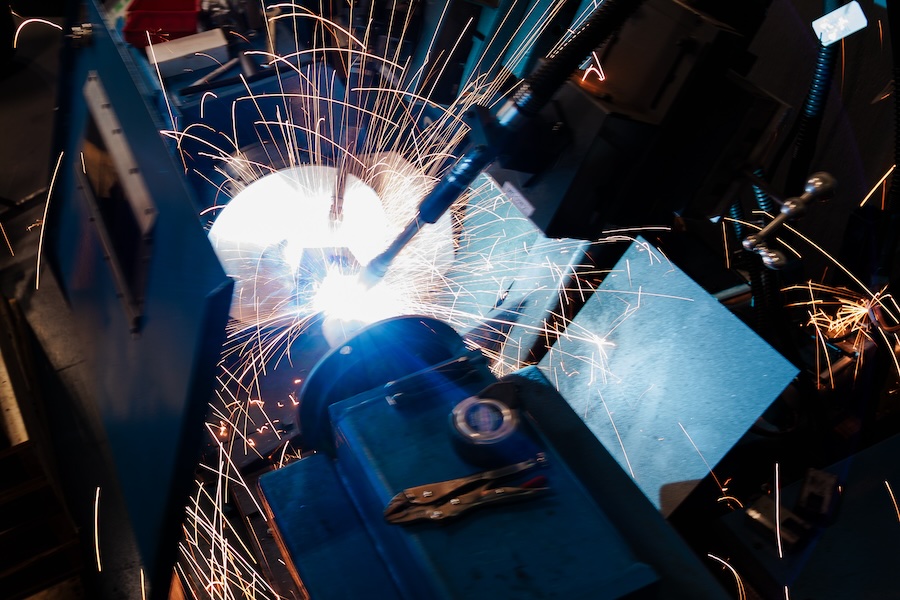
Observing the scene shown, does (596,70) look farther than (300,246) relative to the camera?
No

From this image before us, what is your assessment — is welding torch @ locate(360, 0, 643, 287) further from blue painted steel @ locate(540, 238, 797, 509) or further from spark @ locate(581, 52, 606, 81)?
blue painted steel @ locate(540, 238, 797, 509)

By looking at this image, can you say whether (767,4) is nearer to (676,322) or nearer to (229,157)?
(676,322)

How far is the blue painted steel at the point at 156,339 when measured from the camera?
1.17 m

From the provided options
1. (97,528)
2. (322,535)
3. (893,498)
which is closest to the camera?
(322,535)

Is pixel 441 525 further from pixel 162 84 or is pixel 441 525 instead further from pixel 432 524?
pixel 162 84

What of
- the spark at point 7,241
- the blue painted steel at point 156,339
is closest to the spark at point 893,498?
the blue painted steel at point 156,339

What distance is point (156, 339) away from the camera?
134 centimetres

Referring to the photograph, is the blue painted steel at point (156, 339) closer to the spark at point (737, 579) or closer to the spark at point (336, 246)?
the spark at point (336, 246)

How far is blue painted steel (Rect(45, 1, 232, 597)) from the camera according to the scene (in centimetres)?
117

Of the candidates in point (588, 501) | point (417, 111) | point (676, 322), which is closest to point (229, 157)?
Answer: point (417, 111)

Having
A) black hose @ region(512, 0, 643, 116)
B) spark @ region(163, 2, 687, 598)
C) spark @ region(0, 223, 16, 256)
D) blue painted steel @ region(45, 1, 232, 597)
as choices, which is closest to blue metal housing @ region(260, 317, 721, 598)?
blue painted steel @ region(45, 1, 232, 597)

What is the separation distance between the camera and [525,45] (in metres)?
2.43

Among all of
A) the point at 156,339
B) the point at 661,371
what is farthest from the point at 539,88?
the point at 661,371

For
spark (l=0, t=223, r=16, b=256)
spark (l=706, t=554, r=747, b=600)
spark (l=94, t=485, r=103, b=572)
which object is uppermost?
spark (l=706, t=554, r=747, b=600)
